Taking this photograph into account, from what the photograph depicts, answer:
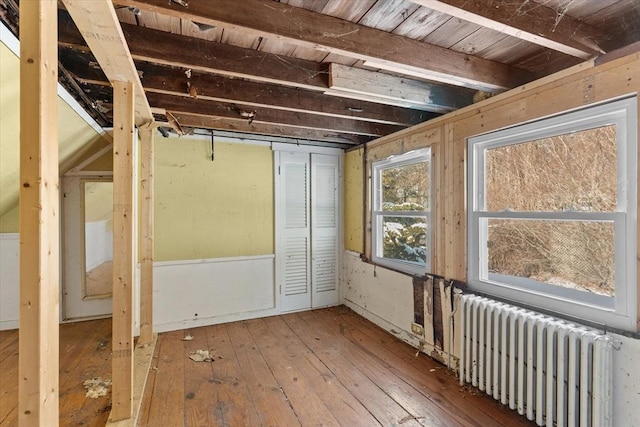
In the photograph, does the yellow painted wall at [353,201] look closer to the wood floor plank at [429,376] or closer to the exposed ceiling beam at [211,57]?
the wood floor plank at [429,376]

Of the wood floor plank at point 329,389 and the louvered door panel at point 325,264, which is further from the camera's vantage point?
the louvered door panel at point 325,264

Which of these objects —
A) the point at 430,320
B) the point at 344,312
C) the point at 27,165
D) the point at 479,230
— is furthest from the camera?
the point at 344,312

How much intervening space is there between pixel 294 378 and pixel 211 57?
7.64 ft

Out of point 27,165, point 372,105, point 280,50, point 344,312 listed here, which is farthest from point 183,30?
point 344,312

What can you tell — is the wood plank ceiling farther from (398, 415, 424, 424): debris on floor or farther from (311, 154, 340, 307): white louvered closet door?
(398, 415, 424, 424): debris on floor

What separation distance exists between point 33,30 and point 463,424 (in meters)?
2.62

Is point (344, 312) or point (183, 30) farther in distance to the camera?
point (344, 312)

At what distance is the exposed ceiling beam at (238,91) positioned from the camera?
2.00 metres

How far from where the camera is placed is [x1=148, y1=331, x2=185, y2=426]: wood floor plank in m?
1.95

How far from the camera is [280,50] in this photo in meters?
1.88

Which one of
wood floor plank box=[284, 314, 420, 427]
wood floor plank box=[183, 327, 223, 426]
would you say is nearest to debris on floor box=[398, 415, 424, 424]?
wood floor plank box=[284, 314, 420, 427]

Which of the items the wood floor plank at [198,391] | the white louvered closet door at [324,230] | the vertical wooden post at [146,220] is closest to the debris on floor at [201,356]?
the wood floor plank at [198,391]

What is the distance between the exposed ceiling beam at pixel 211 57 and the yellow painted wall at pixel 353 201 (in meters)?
1.81

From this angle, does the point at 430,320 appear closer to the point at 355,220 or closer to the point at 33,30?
the point at 355,220
